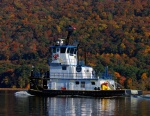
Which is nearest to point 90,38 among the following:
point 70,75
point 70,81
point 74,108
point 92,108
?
point 70,75

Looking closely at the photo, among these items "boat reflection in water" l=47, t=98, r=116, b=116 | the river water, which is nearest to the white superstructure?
"boat reflection in water" l=47, t=98, r=116, b=116

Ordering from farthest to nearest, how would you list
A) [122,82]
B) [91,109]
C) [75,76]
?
[122,82] < [75,76] < [91,109]

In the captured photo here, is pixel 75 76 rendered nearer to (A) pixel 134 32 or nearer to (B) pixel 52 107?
(B) pixel 52 107

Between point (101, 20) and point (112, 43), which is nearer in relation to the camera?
point (112, 43)

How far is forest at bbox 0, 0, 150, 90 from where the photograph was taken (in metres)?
129

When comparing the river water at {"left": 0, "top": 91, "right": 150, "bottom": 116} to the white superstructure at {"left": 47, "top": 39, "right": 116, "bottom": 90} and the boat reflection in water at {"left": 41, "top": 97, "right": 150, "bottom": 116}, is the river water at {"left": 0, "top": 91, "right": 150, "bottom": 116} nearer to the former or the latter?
the boat reflection in water at {"left": 41, "top": 97, "right": 150, "bottom": 116}

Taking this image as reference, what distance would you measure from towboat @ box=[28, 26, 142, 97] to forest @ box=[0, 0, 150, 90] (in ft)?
110

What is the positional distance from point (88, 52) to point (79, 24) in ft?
101

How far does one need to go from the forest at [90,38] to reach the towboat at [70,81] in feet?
110

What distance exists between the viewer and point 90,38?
156m

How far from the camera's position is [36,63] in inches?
5640

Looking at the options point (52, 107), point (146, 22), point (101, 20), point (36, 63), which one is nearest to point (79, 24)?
point (101, 20)

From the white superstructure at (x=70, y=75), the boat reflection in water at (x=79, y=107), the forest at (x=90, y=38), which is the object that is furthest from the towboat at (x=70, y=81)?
the forest at (x=90, y=38)

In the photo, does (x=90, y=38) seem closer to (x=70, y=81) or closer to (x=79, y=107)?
(x=70, y=81)
